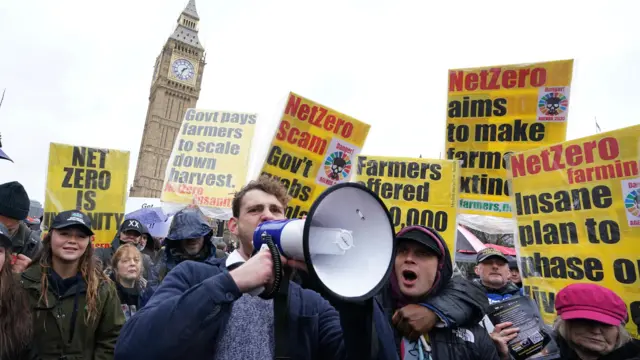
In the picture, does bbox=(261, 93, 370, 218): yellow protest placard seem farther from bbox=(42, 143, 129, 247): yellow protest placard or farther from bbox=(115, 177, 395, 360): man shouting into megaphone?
bbox=(115, 177, 395, 360): man shouting into megaphone

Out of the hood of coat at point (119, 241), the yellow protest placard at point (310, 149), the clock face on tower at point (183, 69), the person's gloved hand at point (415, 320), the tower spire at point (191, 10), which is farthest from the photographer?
the tower spire at point (191, 10)

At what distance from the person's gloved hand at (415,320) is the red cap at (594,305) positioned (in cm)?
76

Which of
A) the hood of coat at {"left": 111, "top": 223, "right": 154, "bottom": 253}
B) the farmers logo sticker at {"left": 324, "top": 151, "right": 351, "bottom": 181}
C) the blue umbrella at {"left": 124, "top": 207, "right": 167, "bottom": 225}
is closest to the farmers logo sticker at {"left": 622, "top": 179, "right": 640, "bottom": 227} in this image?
the farmers logo sticker at {"left": 324, "top": 151, "right": 351, "bottom": 181}

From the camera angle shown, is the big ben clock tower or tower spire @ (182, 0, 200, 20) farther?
tower spire @ (182, 0, 200, 20)

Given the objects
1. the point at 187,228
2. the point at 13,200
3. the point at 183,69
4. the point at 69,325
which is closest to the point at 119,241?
the point at 187,228

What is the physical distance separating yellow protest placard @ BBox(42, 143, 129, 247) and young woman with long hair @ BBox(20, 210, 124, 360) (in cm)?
296

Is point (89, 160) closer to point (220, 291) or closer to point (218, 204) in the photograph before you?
point (218, 204)

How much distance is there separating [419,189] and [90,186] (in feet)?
13.5

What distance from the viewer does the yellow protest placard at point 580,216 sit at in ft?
10.6

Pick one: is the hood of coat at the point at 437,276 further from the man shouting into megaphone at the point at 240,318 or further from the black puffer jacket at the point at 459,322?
the man shouting into megaphone at the point at 240,318

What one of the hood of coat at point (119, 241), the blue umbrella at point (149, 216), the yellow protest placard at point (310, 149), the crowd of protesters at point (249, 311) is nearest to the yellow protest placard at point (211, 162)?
the hood of coat at point (119, 241)

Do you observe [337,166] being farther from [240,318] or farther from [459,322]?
[240,318]

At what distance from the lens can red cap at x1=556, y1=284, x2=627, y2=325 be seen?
6.68 ft

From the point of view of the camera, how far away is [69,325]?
229 centimetres
